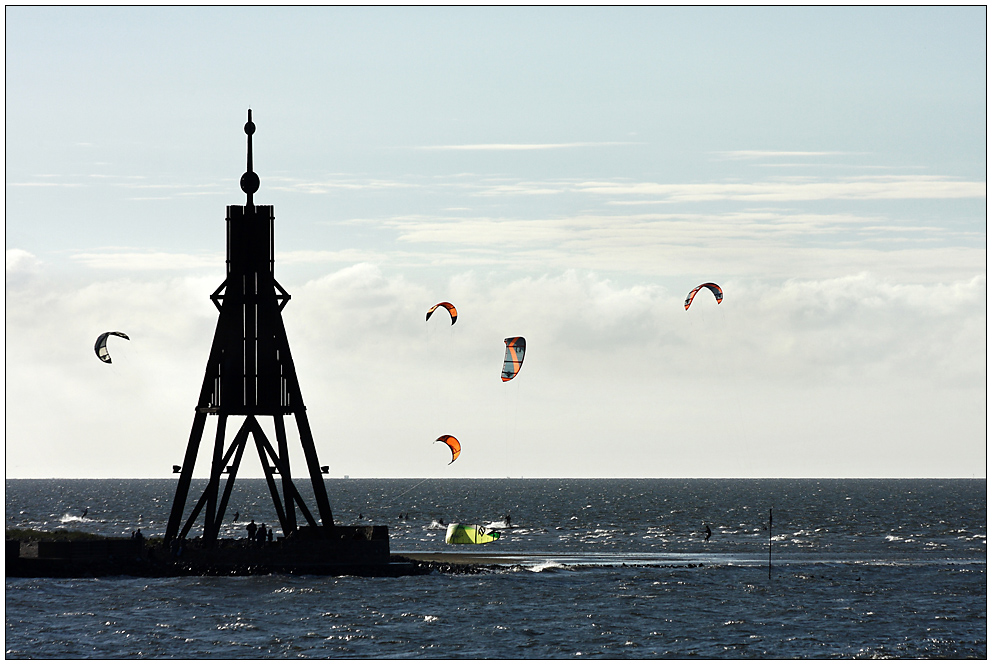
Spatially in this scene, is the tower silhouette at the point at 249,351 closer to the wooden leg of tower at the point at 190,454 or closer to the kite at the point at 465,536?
the wooden leg of tower at the point at 190,454

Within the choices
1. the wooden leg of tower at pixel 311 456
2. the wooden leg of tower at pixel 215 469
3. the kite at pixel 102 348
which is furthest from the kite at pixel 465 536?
the kite at pixel 102 348

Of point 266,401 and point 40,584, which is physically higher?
point 266,401

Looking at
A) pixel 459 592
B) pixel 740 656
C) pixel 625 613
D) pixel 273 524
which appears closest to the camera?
pixel 740 656

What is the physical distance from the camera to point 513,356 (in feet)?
184

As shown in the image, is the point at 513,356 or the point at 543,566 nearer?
the point at 513,356

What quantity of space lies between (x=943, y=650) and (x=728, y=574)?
19.3 metres

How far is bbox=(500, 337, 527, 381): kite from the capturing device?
55.3m

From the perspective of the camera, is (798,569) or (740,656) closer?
(740,656)

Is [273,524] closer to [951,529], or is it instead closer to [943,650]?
[951,529]

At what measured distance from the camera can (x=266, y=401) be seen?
53.1 meters

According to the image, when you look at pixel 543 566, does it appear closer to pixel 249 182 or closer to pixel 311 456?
pixel 311 456

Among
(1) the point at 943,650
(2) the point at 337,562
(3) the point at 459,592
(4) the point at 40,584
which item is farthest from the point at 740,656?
(4) the point at 40,584

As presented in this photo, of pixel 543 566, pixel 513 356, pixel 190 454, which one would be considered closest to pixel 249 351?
pixel 190 454

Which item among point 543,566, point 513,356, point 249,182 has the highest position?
point 249,182
